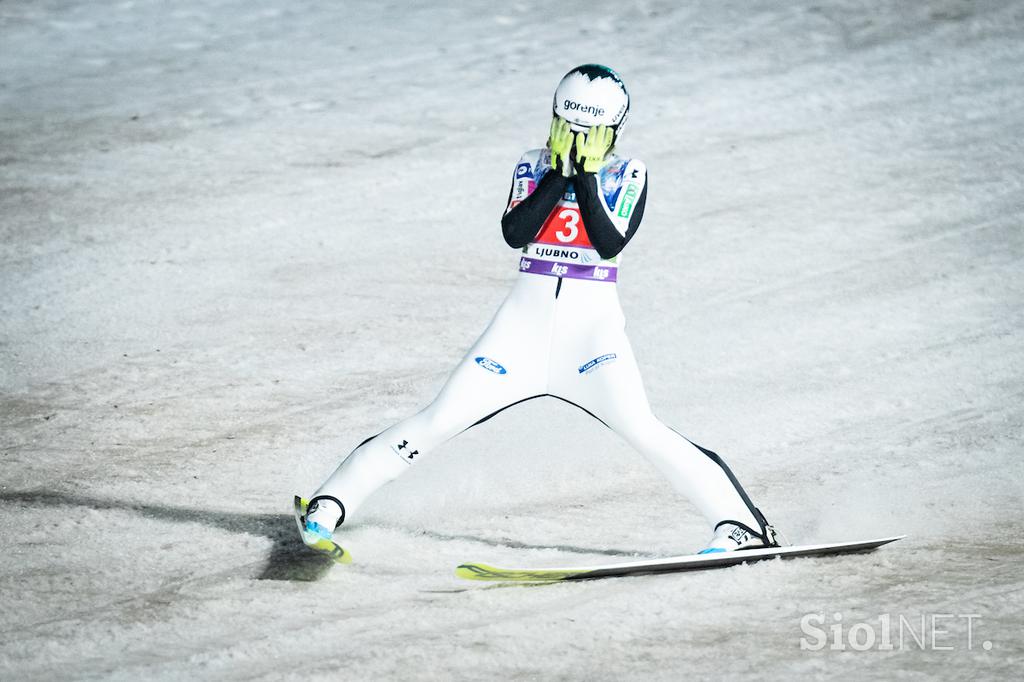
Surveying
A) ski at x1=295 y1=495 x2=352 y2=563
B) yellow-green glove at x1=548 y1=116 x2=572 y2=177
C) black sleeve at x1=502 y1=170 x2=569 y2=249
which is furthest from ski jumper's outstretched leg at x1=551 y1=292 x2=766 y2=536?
ski at x1=295 y1=495 x2=352 y2=563

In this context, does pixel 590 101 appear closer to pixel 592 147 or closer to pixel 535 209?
pixel 592 147

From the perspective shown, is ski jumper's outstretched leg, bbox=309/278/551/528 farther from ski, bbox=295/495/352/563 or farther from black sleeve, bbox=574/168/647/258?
black sleeve, bbox=574/168/647/258

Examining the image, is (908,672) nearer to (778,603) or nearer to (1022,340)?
(778,603)

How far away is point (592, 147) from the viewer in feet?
18.3

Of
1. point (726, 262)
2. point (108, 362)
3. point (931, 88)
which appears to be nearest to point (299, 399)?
point (108, 362)

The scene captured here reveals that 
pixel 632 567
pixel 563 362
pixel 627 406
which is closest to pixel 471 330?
pixel 563 362

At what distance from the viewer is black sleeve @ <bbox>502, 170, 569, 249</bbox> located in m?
5.55

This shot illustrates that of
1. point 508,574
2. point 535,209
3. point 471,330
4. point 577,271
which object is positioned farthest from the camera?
point 471,330

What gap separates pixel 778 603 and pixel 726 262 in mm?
5464

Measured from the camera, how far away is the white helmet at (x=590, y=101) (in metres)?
5.63

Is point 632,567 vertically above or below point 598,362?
below

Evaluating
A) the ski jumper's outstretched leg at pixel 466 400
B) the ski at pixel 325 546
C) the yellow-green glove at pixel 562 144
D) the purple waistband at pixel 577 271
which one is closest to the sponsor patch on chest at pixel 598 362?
the ski jumper's outstretched leg at pixel 466 400

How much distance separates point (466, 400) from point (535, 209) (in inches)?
34.0

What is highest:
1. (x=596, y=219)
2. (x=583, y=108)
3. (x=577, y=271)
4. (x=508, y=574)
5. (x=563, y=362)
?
(x=583, y=108)
